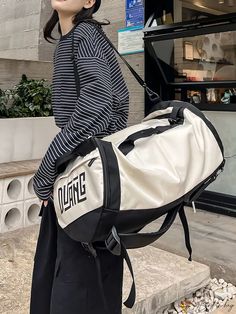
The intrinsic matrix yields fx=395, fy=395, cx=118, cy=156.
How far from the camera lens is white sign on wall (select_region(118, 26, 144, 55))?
159 inches

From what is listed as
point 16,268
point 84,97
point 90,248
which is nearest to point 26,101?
point 16,268

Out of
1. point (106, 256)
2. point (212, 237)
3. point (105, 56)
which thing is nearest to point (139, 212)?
point (106, 256)

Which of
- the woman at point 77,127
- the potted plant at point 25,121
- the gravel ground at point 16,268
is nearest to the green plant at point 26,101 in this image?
the potted plant at point 25,121

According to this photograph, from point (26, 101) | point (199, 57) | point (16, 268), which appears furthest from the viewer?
point (26, 101)

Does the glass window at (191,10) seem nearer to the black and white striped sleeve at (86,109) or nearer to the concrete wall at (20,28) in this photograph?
the concrete wall at (20,28)

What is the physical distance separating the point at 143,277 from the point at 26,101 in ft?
7.37

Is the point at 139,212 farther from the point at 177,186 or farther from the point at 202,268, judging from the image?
the point at 202,268

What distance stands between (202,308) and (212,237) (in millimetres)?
762

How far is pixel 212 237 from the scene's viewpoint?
3.10 m

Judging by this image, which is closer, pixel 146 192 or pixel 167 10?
pixel 146 192

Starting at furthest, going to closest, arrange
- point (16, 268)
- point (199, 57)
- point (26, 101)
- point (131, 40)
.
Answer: point (131, 40) < point (26, 101) < point (199, 57) < point (16, 268)

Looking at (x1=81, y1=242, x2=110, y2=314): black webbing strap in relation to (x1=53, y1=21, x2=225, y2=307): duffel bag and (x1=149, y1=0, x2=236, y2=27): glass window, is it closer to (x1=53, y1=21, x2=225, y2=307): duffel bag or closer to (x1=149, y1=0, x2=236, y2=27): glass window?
(x1=53, y1=21, x2=225, y2=307): duffel bag

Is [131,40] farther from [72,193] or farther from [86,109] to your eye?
[72,193]

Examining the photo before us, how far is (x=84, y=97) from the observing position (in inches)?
49.1
